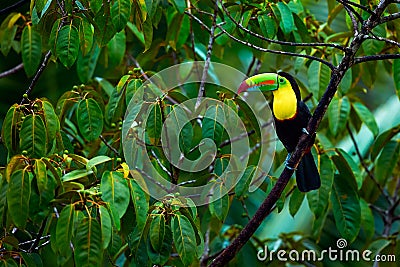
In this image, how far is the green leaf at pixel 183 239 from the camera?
2062 mm

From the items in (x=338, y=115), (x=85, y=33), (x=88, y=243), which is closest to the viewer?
(x=88, y=243)

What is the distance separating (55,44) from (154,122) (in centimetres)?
46

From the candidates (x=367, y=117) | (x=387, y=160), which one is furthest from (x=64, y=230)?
(x=387, y=160)

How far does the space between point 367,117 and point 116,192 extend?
1825 millimetres

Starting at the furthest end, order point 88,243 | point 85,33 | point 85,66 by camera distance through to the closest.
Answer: point 85,66 → point 85,33 → point 88,243

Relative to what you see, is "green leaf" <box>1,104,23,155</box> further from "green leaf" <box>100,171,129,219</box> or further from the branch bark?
the branch bark

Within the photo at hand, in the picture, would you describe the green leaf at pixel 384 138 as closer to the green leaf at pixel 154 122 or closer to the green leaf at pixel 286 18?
the green leaf at pixel 286 18

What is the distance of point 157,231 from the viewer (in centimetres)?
207

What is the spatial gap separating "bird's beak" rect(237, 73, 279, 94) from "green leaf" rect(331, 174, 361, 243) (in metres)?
0.64

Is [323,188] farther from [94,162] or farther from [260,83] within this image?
[94,162]

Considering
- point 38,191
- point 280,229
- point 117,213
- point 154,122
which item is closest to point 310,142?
point 154,122

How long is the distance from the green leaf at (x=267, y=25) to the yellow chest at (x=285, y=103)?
23 centimetres

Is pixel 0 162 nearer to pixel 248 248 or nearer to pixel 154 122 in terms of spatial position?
pixel 248 248

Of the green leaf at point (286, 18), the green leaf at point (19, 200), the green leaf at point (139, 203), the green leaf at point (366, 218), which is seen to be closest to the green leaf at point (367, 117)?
the green leaf at point (366, 218)
